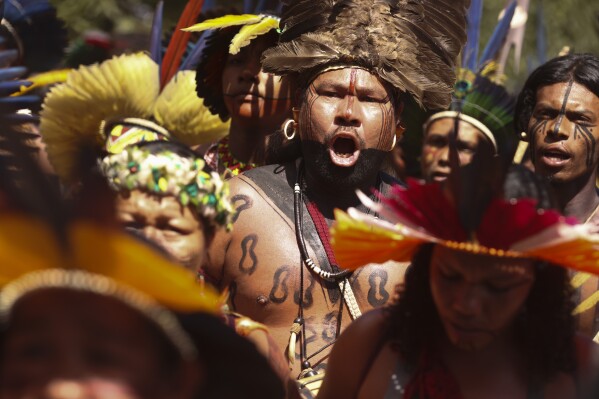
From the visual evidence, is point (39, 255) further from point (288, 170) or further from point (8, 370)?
point (288, 170)

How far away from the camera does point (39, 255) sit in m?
2.40

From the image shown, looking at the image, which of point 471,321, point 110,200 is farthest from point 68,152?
point 110,200

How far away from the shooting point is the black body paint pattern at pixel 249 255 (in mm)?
5082

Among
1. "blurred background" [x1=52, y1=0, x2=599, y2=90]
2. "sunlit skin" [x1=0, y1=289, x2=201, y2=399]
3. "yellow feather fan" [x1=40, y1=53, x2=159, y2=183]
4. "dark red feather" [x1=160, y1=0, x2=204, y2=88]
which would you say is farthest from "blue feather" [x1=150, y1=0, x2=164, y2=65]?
"blurred background" [x1=52, y1=0, x2=599, y2=90]

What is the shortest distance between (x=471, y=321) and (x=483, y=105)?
13.3ft

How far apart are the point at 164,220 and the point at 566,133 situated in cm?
259

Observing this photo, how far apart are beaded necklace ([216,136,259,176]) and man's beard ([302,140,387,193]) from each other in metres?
1.08

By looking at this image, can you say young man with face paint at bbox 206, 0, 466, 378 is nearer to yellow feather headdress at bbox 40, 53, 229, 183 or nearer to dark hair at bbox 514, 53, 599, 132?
dark hair at bbox 514, 53, 599, 132

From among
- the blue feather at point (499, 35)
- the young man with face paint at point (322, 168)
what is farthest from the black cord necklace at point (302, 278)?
the blue feather at point (499, 35)

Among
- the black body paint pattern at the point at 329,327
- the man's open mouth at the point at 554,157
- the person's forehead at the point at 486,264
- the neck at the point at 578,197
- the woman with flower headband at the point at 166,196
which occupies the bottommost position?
the black body paint pattern at the point at 329,327

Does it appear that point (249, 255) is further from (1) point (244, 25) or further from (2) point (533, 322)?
(2) point (533, 322)

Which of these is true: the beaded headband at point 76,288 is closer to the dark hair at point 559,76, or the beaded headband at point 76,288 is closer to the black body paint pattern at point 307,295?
the black body paint pattern at point 307,295

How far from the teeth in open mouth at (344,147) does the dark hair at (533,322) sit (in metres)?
1.76

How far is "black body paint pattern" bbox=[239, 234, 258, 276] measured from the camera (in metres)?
5.08
